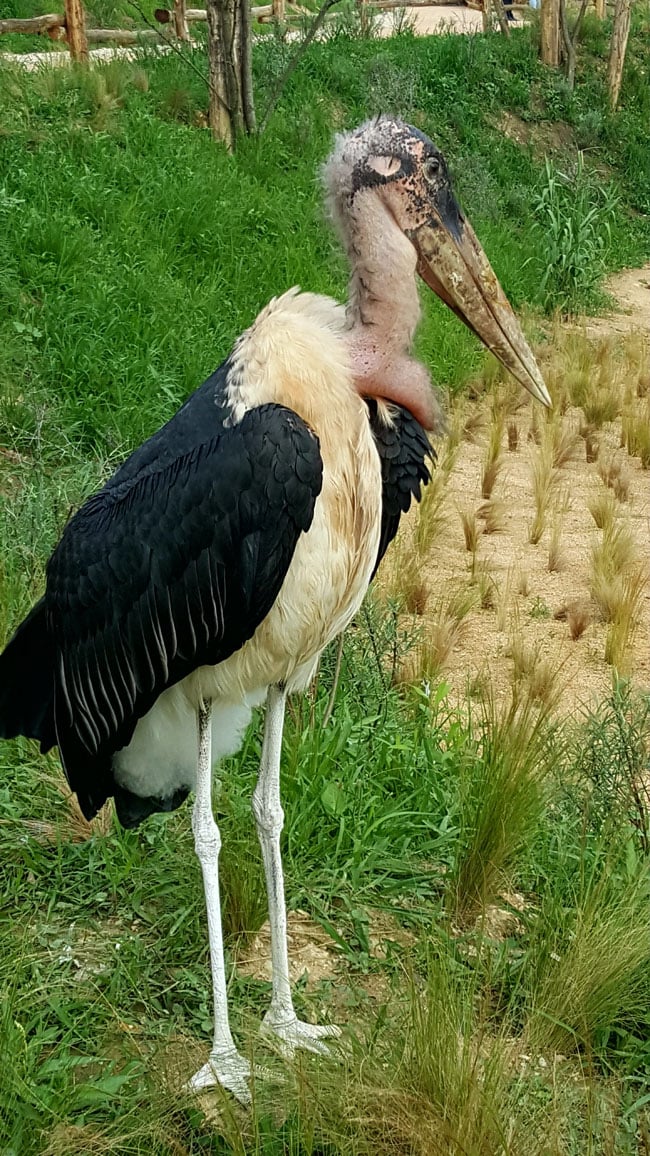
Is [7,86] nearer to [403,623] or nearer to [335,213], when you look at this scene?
[403,623]

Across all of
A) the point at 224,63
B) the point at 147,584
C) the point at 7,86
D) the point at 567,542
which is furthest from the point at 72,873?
the point at 224,63

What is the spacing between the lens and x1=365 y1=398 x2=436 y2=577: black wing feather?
247 centimetres

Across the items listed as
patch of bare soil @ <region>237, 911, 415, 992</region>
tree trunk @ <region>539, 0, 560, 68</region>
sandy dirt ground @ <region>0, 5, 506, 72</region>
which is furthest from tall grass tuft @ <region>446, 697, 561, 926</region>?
tree trunk @ <region>539, 0, 560, 68</region>

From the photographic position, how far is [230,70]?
29.4ft

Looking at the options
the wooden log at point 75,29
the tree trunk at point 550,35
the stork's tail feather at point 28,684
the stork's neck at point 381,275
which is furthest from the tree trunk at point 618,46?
the stork's tail feather at point 28,684

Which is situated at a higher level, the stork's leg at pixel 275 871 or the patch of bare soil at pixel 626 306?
the stork's leg at pixel 275 871

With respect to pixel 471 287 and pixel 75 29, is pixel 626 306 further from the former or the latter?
pixel 471 287

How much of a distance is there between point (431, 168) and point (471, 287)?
262mm

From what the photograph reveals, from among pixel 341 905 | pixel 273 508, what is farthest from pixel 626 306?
pixel 273 508

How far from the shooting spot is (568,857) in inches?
124

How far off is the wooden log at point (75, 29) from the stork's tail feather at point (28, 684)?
8887mm

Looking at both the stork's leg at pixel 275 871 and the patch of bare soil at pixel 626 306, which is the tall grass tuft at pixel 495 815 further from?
the patch of bare soil at pixel 626 306

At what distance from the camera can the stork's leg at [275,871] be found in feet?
8.59

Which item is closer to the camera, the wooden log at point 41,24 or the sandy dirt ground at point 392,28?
the sandy dirt ground at point 392,28
